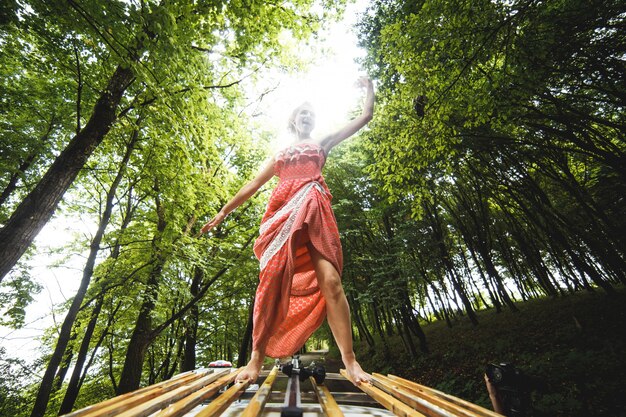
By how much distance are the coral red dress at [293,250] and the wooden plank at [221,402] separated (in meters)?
0.21

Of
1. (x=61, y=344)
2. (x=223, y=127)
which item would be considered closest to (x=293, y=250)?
(x=223, y=127)

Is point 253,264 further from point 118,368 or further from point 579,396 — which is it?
point 118,368

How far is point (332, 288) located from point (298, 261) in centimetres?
42

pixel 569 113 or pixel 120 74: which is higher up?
pixel 569 113

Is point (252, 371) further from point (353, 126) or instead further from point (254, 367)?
point (353, 126)

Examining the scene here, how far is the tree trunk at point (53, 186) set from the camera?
318 centimetres

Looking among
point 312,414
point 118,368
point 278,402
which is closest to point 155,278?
point 278,402

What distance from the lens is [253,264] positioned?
9.26 meters

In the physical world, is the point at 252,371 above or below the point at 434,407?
above

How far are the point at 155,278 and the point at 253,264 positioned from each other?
3.12 meters

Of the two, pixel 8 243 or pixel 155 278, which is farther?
pixel 155 278

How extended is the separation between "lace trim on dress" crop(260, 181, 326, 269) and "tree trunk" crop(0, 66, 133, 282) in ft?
11.4

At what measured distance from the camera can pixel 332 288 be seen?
61.9 inches

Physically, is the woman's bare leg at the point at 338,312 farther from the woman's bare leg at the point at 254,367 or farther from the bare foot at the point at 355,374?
the woman's bare leg at the point at 254,367
